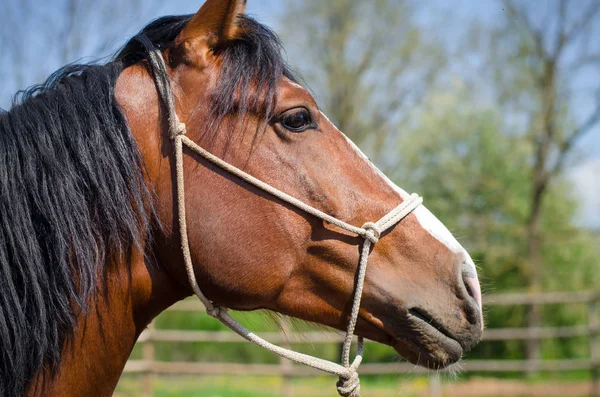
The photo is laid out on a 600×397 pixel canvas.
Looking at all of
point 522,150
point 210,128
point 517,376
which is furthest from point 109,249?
point 522,150

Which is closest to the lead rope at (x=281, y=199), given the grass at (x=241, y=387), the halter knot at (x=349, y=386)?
the halter knot at (x=349, y=386)

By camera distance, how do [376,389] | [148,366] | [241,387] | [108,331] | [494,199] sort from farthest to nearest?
[494,199]
[376,389]
[241,387]
[148,366]
[108,331]

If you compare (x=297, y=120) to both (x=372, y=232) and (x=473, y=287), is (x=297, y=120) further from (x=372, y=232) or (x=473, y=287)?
(x=473, y=287)

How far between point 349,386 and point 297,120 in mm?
871

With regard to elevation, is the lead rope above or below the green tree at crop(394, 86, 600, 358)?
below

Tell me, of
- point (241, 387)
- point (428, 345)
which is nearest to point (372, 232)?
point (428, 345)

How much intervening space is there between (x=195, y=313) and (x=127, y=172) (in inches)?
Answer: 483

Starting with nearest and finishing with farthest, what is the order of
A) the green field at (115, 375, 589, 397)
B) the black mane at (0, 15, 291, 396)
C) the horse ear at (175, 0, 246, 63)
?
1. the black mane at (0, 15, 291, 396)
2. the horse ear at (175, 0, 246, 63)
3. the green field at (115, 375, 589, 397)

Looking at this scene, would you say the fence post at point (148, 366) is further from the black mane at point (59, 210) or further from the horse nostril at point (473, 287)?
the horse nostril at point (473, 287)

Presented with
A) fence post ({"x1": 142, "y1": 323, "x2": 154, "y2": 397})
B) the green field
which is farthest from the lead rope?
the green field

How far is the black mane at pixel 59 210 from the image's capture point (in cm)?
164

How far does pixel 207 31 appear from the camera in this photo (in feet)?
6.30

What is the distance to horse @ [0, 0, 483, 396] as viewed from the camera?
5.52 feet

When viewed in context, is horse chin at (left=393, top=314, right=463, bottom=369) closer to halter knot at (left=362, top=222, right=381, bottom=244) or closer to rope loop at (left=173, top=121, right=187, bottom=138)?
halter knot at (left=362, top=222, right=381, bottom=244)
